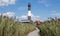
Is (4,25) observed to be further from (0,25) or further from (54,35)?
(54,35)

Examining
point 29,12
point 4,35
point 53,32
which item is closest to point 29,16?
point 29,12

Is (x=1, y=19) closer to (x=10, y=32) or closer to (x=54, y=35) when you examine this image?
(x=10, y=32)

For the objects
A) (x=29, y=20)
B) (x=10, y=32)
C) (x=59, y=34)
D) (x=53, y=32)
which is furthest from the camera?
(x=29, y=20)

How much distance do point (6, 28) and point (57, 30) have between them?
5.85 meters

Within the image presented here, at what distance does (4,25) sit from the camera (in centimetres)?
1314

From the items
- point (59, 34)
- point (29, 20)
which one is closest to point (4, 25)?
point (59, 34)

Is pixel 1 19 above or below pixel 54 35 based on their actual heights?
above

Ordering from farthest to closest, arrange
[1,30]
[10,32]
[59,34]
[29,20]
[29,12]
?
[29,20] → [29,12] → [59,34] → [10,32] → [1,30]

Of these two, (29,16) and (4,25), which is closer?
(4,25)

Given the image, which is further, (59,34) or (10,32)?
(59,34)

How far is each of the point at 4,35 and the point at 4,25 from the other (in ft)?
2.10

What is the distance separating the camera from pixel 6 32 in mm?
13086

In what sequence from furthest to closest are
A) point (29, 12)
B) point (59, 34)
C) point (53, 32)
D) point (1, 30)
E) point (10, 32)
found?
point (29, 12) → point (53, 32) → point (59, 34) → point (10, 32) → point (1, 30)

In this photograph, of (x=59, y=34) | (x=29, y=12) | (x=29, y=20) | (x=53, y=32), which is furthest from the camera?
(x=29, y=20)
